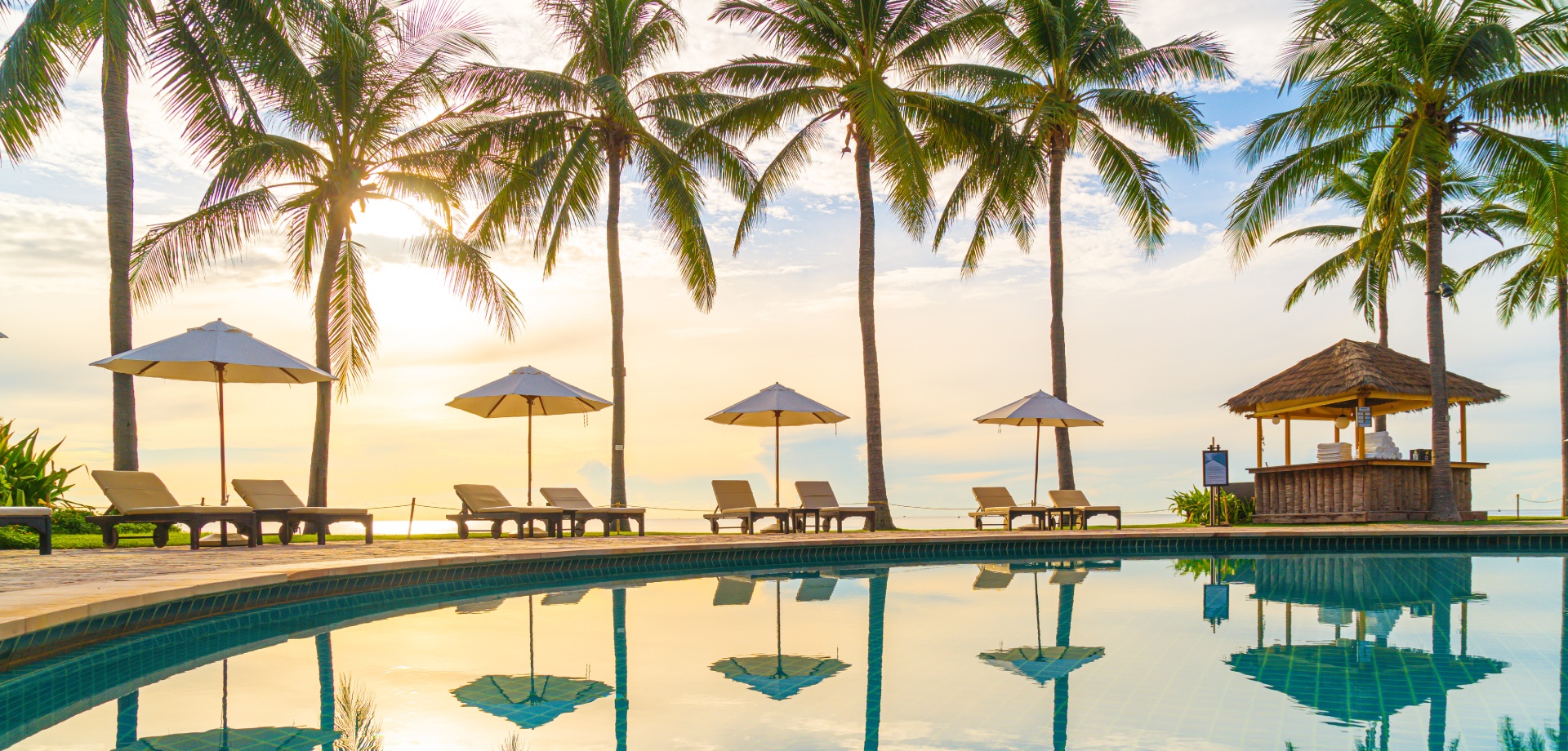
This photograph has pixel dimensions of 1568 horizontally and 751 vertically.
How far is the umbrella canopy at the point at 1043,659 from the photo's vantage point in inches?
208

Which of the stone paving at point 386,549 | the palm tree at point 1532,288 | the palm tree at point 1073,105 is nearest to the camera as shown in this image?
the stone paving at point 386,549

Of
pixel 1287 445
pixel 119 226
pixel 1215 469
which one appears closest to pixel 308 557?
pixel 119 226

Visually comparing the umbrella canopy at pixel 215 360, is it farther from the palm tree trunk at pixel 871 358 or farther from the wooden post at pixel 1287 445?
the wooden post at pixel 1287 445

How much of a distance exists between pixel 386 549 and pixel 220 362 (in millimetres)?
2568

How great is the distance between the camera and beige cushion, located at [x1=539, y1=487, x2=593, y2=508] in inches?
543

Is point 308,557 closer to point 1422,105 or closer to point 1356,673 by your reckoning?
point 1356,673

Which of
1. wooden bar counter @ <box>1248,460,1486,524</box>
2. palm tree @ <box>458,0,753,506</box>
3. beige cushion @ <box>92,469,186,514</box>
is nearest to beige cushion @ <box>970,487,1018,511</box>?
wooden bar counter @ <box>1248,460,1486,524</box>

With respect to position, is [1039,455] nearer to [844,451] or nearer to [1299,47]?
[844,451]

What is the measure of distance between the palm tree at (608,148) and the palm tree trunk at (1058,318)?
4.81 m

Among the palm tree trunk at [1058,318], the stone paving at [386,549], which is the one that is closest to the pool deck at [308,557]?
the stone paving at [386,549]

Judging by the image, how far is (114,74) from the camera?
12.7 meters

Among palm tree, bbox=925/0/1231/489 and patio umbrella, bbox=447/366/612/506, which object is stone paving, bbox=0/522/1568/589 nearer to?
patio umbrella, bbox=447/366/612/506

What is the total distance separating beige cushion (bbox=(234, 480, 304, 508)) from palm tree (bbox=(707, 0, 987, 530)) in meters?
7.47

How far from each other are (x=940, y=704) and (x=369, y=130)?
13.3 meters
